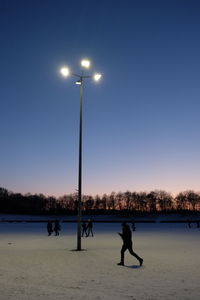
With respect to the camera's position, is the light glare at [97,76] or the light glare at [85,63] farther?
the light glare at [97,76]

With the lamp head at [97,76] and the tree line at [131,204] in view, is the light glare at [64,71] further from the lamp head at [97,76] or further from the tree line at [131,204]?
the tree line at [131,204]

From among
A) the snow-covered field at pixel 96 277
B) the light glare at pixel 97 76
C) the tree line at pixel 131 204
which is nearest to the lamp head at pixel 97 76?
the light glare at pixel 97 76

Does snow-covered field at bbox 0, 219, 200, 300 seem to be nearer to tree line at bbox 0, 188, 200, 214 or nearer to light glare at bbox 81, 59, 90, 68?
light glare at bbox 81, 59, 90, 68

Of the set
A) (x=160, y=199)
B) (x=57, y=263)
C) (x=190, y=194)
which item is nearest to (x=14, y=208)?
(x=160, y=199)

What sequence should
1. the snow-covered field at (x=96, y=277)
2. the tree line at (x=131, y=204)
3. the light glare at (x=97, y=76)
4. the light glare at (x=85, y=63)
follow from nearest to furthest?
the snow-covered field at (x=96, y=277)
the light glare at (x=85, y=63)
the light glare at (x=97, y=76)
the tree line at (x=131, y=204)

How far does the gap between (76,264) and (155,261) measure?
330 cm

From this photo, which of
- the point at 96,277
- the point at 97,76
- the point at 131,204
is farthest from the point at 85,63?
the point at 131,204

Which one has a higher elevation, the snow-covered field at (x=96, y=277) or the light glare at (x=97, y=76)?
the light glare at (x=97, y=76)

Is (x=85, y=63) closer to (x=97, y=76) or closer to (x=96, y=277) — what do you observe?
(x=97, y=76)

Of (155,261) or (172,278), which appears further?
(155,261)

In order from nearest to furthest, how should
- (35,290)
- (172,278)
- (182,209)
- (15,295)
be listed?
(15,295), (35,290), (172,278), (182,209)

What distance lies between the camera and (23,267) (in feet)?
40.2

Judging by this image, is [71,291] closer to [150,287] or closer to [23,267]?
[150,287]

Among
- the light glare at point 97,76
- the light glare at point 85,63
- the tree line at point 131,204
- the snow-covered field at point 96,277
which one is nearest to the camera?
the snow-covered field at point 96,277
